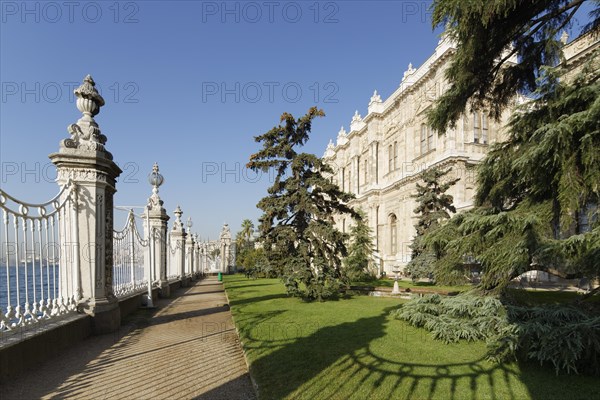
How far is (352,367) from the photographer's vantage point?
13.6ft

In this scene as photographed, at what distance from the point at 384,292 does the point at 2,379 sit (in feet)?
36.4

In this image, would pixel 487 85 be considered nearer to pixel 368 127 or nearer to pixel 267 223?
pixel 267 223

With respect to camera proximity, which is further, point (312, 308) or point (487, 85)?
point (312, 308)

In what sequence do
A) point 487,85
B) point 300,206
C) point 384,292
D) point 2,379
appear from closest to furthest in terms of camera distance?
point 2,379 < point 487,85 < point 300,206 < point 384,292

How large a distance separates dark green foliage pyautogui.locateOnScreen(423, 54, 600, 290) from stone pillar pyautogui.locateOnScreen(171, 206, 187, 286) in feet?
43.7

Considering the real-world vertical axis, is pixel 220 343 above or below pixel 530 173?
below

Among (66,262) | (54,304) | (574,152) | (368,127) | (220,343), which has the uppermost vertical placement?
(368,127)

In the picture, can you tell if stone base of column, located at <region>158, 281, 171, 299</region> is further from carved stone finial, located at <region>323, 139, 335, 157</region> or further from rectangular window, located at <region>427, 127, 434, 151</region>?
carved stone finial, located at <region>323, 139, 335, 157</region>

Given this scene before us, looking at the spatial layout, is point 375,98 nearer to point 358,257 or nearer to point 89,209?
point 358,257

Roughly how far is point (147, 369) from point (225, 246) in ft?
90.0

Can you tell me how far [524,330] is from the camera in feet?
13.8

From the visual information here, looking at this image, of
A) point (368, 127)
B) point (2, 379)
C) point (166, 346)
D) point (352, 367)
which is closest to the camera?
point (2, 379)

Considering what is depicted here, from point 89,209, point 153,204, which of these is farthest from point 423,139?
point 89,209

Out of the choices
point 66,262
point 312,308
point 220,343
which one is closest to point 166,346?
point 220,343
